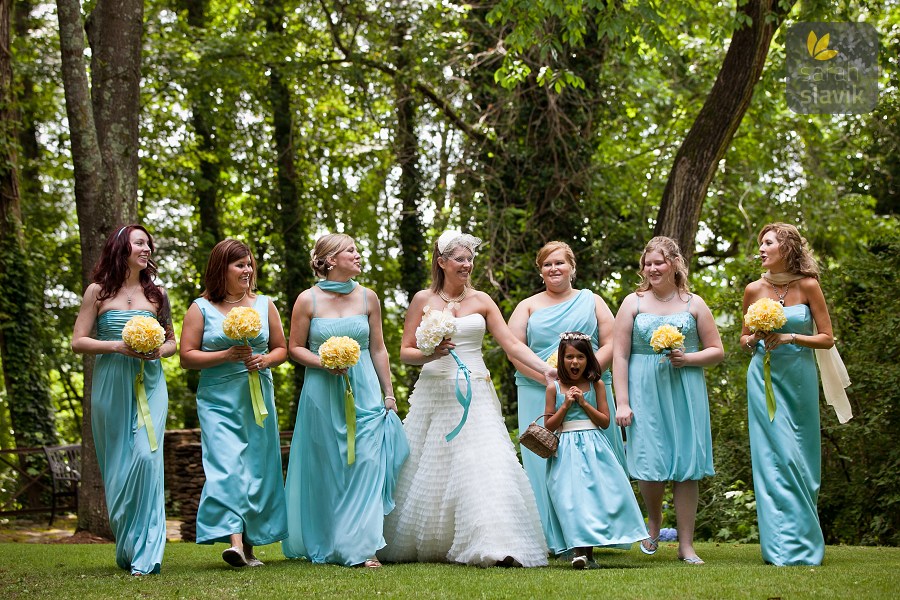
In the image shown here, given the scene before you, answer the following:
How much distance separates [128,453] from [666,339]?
3.87 m

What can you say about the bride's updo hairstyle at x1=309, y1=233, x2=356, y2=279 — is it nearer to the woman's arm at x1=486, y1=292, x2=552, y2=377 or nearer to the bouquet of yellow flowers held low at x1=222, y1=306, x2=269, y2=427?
the bouquet of yellow flowers held low at x1=222, y1=306, x2=269, y2=427

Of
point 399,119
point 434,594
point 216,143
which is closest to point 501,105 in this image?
point 399,119

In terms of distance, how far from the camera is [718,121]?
11.6 meters

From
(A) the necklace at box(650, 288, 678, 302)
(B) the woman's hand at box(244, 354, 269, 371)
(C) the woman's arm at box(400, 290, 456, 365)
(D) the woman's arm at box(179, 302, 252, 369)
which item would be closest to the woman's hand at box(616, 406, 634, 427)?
(A) the necklace at box(650, 288, 678, 302)

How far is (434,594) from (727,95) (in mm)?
7820

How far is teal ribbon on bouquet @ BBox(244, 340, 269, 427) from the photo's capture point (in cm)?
733

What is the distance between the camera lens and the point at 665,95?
63.0 ft

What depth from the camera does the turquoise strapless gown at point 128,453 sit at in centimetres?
696

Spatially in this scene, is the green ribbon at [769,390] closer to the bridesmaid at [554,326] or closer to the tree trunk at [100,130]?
the bridesmaid at [554,326]

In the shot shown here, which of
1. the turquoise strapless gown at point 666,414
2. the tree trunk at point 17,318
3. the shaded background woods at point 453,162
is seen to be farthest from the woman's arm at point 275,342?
the tree trunk at point 17,318

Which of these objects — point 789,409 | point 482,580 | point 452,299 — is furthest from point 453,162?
point 482,580

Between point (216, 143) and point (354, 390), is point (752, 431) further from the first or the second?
point (216, 143)

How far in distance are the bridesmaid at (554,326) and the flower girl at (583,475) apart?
2.98 feet

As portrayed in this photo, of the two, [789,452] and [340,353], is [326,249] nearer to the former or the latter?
[340,353]
